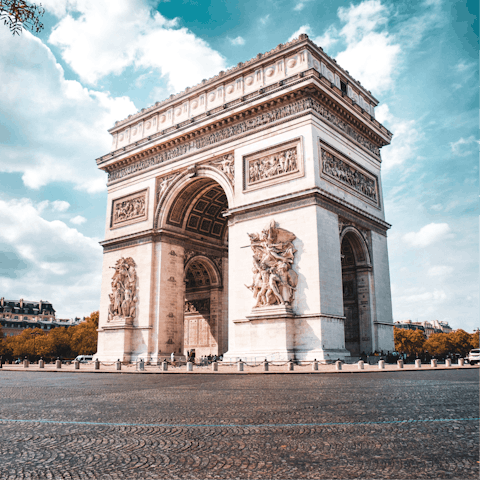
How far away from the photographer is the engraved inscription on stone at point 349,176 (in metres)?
24.6

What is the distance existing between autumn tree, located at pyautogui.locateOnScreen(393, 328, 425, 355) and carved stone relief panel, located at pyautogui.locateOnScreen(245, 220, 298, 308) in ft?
181

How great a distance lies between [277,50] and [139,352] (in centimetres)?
1926

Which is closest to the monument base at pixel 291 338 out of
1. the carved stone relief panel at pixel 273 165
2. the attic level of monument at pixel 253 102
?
the carved stone relief panel at pixel 273 165

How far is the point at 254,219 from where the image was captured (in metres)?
24.9

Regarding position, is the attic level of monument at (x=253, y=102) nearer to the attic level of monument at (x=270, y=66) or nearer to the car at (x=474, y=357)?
the attic level of monument at (x=270, y=66)

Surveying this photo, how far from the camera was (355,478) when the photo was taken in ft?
9.92

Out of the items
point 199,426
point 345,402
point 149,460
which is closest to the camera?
point 149,460

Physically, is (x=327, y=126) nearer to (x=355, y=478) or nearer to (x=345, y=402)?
(x=345, y=402)

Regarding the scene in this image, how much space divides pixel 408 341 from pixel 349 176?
56.4 metres

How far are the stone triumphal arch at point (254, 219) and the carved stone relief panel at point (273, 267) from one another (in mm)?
59

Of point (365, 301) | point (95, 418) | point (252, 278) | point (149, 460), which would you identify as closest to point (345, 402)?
point (95, 418)

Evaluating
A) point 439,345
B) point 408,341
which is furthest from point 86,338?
point 439,345

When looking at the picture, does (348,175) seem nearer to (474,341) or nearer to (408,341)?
(408,341)

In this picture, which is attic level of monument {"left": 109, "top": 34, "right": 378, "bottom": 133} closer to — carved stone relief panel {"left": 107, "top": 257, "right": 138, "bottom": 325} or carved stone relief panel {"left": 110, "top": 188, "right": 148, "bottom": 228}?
carved stone relief panel {"left": 110, "top": 188, "right": 148, "bottom": 228}
